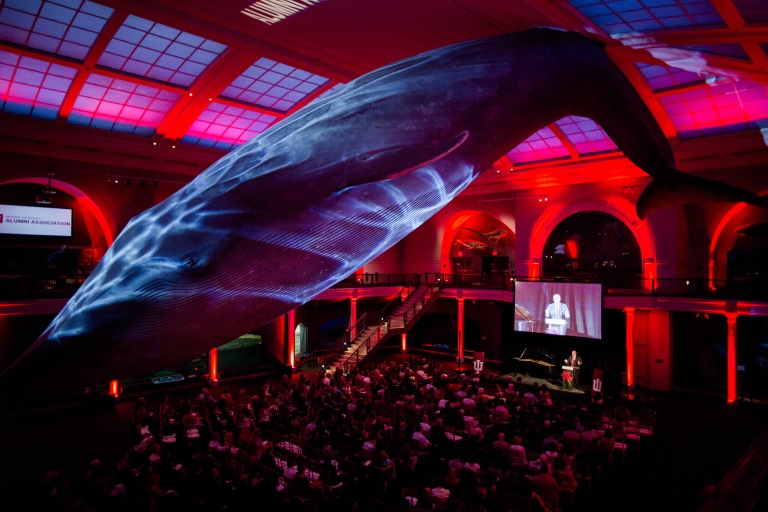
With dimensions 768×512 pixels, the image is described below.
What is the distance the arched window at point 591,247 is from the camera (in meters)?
23.2

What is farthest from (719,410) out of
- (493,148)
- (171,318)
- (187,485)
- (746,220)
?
(171,318)

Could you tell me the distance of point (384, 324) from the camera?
22.9m

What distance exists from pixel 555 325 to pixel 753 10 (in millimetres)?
13435

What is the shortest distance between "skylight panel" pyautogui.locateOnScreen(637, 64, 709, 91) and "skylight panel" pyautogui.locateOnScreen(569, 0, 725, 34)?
4.51m

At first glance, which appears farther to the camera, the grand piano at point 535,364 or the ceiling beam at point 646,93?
the grand piano at point 535,364

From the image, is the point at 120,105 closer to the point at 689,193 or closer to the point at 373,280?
the point at 373,280

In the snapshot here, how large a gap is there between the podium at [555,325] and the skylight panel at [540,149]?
7863mm

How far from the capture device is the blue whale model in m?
1.05

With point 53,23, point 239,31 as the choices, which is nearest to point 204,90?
point 53,23

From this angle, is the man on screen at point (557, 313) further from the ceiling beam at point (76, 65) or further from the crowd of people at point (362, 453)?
the ceiling beam at point (76, 65)

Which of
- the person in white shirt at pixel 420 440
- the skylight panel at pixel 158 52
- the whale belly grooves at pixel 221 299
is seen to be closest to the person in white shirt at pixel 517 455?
the person in white shirt at pixel 420 440

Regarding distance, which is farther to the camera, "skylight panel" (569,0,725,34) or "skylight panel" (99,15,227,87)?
"skylight panel" (99,15,227,87)

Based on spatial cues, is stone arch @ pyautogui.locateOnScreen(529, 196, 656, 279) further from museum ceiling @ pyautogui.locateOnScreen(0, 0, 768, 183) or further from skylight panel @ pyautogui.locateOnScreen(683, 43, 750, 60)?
skylight panel @ pyautogui.locateOnScreen(683, 43, 750, 60)

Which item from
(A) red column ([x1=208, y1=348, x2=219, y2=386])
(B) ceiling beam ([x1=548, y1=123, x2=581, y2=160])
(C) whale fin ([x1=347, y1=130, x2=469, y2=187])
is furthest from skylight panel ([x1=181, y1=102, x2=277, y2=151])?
(C) whale fin ([x1=347, y1=130, x2=469, y2=187])
